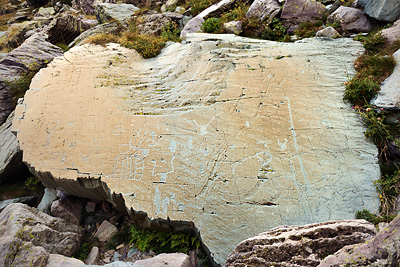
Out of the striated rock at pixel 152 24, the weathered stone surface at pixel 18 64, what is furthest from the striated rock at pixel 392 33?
the weathered stone surface at pixel 18 64

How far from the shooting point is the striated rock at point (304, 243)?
244 cm

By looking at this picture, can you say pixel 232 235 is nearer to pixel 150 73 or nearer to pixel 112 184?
pixel 112 184

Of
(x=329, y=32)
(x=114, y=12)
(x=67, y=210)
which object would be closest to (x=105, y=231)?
(x=67, y=210)

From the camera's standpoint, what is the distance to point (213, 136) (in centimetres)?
475

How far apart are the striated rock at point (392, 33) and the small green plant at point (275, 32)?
240cm

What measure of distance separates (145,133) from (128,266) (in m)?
2.43

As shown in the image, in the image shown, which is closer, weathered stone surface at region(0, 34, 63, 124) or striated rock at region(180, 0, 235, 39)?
weathered stone surface at region(0, 34, 63, 124)

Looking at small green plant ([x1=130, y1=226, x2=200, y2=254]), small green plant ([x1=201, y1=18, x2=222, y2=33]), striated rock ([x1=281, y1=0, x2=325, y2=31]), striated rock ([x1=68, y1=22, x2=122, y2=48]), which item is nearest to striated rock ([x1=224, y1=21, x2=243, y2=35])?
small green plant ([x1=201, y1=18, x2=222, y2=33])

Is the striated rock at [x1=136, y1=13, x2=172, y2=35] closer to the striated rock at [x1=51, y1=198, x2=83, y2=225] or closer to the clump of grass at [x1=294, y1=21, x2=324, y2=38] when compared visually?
the clump of grass at [x1=294, y1=21, x2=324, y2=38]

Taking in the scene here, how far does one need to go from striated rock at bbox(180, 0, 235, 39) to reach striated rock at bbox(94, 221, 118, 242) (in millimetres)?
6166

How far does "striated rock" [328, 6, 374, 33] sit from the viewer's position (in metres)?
6.30

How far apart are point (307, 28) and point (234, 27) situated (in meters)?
2.05

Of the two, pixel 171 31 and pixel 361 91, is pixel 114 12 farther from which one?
pixel 361 91

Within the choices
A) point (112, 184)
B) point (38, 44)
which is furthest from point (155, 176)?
point (38, 44)
